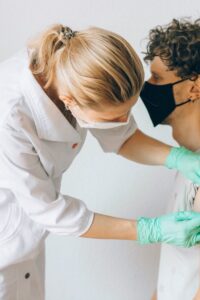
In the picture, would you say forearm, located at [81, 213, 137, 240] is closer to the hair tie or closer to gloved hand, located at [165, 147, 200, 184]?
gloved hand, located at [165, 147, 200, 184]

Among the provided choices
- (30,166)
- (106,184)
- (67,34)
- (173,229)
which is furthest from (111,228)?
(106,184)

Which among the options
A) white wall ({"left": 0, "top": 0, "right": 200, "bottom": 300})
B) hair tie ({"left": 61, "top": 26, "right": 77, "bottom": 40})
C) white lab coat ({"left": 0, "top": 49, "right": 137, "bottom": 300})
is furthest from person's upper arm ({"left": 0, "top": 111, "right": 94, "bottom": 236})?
white wall ({"left": 0, "top": 0, "right": 200, "bottom": 300})

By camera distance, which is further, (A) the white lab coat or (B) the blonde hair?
(A) the white lab coat

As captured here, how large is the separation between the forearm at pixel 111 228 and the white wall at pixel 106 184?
638mm

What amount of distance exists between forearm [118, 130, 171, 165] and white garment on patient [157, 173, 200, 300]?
0.10 metres

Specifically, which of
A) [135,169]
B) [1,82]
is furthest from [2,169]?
[135,169]

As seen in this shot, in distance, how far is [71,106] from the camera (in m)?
1.14

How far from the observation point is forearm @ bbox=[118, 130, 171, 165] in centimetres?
149

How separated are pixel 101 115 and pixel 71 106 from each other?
73 millimetres

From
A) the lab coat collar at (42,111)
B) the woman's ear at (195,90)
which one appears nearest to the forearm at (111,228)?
the lab coat collar at (42,111)

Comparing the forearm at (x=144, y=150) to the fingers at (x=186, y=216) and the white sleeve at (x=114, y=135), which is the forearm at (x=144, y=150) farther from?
the fingers at (x=186, y=216)

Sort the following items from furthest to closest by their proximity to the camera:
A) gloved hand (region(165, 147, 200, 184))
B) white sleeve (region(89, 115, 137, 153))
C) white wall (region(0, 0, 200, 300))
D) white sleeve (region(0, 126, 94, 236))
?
white wall (region(0, 0, 200, 300)), white sleeve (region(89, 115, 137, 153)), gloved hand (region(165, 147, 200, 184)), white sleeve (region(0, 126, 94, 236))

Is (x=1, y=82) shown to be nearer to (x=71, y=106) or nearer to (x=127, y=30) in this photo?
(x=71, y=106)

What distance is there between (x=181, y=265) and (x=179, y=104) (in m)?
0.44
